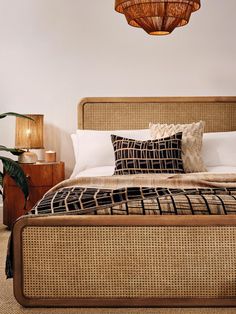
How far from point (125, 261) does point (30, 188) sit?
2.03m

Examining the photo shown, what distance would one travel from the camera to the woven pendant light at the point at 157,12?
3.08 meters

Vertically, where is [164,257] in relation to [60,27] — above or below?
below

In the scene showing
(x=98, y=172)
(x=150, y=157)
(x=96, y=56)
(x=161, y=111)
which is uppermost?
(x=96, y=56)

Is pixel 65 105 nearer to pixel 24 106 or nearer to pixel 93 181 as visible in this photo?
pixel 24 106

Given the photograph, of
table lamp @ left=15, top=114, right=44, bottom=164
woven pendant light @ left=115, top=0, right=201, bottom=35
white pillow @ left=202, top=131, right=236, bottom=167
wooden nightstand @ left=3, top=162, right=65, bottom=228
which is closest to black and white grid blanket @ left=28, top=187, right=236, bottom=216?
woven pendant light @ left=115, top=0, right=201, bottom=35

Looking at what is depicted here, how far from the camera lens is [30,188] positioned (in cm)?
446

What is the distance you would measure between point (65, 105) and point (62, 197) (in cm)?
220

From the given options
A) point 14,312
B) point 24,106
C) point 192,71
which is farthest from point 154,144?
point 14,312

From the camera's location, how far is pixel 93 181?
3271mm

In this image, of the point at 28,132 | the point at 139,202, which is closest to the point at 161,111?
the point at 28,132

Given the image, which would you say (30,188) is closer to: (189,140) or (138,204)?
(189,140)

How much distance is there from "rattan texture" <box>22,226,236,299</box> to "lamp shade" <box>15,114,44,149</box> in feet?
6.82

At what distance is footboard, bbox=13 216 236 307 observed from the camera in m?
2.56

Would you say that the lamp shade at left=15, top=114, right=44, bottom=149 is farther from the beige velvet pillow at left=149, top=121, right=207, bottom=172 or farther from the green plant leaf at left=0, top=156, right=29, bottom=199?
the beige velvet pillow at left=149, top=121, right=207, bottom=172
